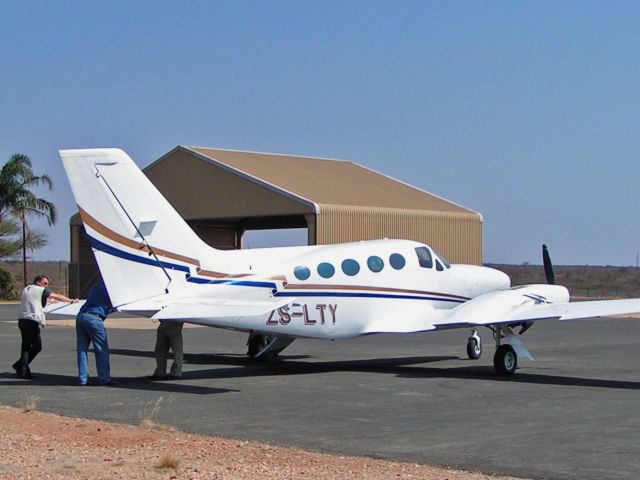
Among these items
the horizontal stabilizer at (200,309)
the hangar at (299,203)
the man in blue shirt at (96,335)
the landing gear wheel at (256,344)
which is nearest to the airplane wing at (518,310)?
the horizontal stabilizer at (200,309)

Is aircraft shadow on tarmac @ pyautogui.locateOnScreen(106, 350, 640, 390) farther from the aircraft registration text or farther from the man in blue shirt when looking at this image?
the man in blue shirt

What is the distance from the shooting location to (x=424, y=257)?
21.5 meters

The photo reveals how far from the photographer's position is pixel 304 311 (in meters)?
19.1

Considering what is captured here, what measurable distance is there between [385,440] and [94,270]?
49.4 metres

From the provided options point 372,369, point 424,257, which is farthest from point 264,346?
point 424,257

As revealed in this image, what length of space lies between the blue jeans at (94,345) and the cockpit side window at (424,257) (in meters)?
6.97

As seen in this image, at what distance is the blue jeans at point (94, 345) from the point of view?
17359mm

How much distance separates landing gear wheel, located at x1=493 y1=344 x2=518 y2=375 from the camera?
19.5m

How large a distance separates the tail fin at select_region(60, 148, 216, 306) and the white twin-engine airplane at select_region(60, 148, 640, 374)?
2 cm

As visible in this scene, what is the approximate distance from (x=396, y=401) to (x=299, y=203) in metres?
33.6

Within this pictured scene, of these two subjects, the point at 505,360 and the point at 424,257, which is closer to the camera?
the point at 505,360

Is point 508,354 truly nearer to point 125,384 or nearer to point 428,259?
point 428,259

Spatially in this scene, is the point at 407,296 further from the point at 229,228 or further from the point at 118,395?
the point at 229,228

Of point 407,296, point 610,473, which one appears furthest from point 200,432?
point 407,296
